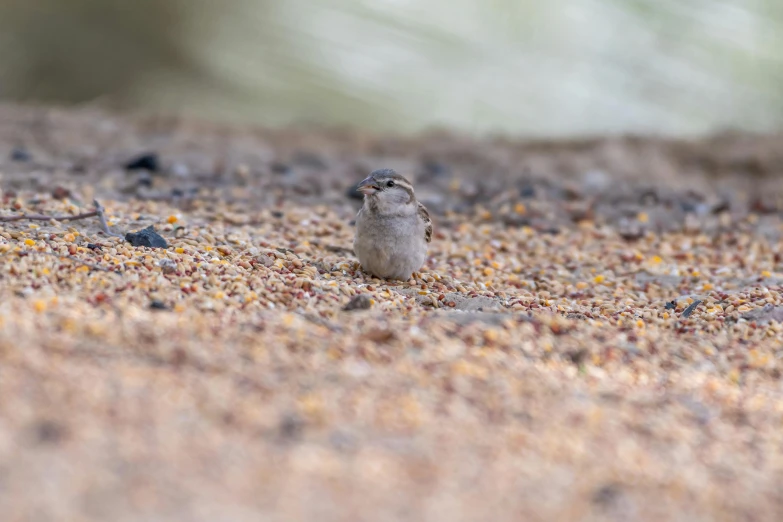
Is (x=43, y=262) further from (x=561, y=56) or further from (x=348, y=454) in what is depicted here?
(x=561, y=56)

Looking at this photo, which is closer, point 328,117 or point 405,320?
point 405,320

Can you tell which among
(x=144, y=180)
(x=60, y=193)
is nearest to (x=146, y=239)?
(x=60, y=193)

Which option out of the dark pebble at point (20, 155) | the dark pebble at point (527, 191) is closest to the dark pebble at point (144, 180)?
the dark pebble at point (20, 155)

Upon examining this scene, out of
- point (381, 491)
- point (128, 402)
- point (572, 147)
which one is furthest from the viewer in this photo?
point (572, 147)

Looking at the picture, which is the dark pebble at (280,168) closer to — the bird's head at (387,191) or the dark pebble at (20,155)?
the dark pebble at (20,155)

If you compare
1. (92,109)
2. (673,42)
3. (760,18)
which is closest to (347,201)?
(92,109)

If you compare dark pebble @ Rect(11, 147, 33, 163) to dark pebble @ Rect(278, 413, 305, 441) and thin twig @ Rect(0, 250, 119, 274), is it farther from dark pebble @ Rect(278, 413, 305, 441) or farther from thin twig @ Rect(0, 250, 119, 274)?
dark pebble @ Rect(278, 413, 305, 441)
